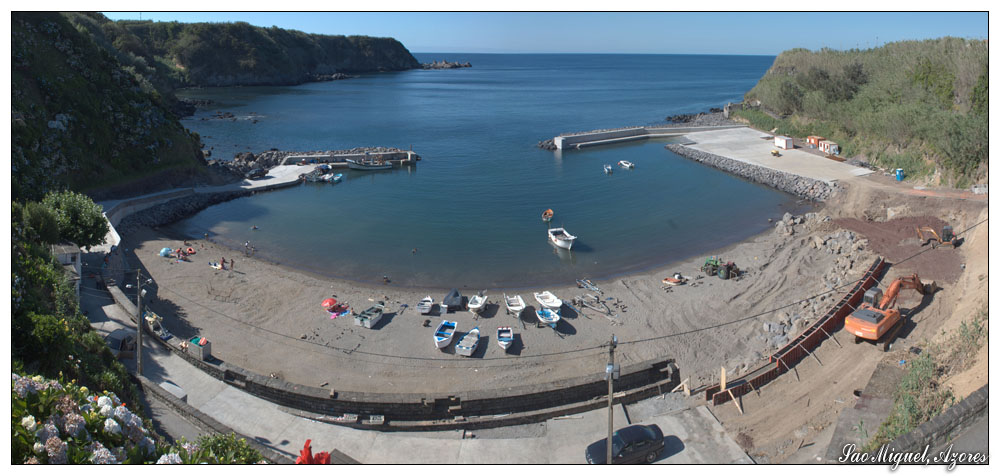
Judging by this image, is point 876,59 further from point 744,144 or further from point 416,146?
point 416,146

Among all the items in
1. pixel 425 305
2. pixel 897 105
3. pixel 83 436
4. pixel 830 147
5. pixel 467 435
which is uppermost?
pixel 897 105

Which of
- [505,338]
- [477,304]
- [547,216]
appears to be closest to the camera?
[505,338]

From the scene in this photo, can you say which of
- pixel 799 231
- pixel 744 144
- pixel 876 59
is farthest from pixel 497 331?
pixel 876 59

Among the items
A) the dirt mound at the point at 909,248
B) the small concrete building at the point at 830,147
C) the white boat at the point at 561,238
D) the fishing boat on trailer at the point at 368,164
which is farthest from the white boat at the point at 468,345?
the small concrete building at the point at 830,147

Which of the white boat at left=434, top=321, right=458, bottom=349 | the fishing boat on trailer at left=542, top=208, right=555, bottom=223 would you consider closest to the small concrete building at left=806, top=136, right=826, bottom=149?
the fishing boat on trailer at left=542, top=208, right=555, bottom=223

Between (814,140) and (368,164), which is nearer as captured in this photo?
(814,140)

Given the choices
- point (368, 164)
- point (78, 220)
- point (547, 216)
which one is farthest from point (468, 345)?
point (368, 164)

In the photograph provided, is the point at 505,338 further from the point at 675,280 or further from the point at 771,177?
the point at 771,177

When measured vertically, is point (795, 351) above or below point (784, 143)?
below
